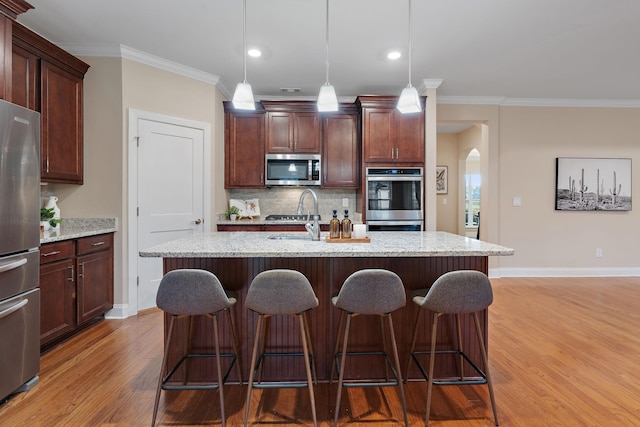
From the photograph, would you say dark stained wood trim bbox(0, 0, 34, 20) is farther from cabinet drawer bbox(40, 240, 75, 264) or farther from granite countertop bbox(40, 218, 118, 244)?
granite countertop bbox(40, 218, 118, 244)

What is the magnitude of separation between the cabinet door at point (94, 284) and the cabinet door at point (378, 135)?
300 centimetres

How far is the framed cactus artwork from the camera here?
4.91 metres

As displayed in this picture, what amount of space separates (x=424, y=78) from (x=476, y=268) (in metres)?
2.79

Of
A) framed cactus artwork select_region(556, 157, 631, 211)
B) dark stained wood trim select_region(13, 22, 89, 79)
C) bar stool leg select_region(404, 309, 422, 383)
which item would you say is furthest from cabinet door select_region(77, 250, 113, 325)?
framed cactus artwork select_region(556, 157, 631, 211)

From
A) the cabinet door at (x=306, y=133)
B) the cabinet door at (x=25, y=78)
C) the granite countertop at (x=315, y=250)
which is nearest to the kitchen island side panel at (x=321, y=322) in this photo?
the granite countertop at (x=315, y=250)

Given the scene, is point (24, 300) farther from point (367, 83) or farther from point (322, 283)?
point (367, 83)

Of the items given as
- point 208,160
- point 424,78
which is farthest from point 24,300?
point 424,78

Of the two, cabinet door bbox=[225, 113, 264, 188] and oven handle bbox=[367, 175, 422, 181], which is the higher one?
cabinet door bbox=[225, 113, 264, 188]

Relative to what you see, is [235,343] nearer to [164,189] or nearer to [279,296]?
[279,296]

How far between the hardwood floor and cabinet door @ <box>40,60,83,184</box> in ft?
4.77

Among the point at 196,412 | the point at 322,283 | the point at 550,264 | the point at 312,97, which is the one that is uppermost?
the point at 312,97

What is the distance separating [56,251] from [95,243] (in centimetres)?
45

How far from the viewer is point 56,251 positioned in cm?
256

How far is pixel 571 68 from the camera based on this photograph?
149 inches
